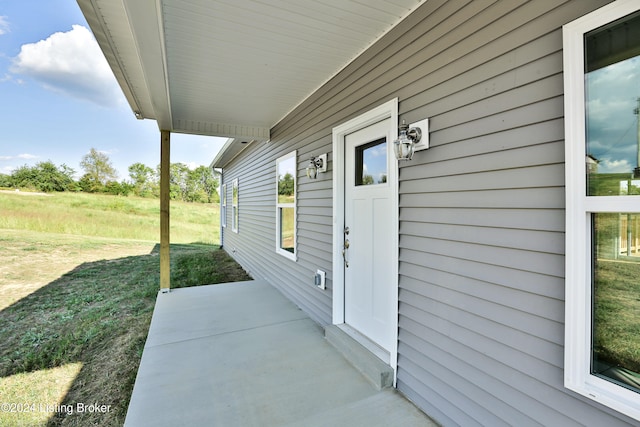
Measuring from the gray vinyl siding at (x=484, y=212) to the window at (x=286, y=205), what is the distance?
6.98 ft

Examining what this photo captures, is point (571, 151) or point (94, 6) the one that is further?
point (94, 6)

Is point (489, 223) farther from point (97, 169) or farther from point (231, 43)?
point (97, 169)

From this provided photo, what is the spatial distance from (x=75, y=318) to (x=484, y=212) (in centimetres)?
540

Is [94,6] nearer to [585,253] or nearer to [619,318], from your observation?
[585,253]

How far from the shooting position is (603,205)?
1153 mm

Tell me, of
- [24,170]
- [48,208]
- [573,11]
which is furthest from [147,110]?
[24,170]

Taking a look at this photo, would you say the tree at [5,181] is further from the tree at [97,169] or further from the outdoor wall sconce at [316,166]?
the outdoor wall sconce at [316,166]

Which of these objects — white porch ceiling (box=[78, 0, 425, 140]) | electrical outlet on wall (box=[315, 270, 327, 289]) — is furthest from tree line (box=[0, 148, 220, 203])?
electrical outlet on wall (box=[315, 270, 327, 289])

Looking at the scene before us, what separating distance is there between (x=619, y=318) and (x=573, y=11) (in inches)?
49.7

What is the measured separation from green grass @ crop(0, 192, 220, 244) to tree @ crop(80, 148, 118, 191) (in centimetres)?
666

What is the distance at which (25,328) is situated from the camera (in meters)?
4.01

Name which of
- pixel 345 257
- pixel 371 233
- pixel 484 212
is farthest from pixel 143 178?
pixel 484 212

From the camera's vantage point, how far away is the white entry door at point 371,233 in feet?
8.18

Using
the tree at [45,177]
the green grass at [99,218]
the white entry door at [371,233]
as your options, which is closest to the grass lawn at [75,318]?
the white entry door at [371,233]
